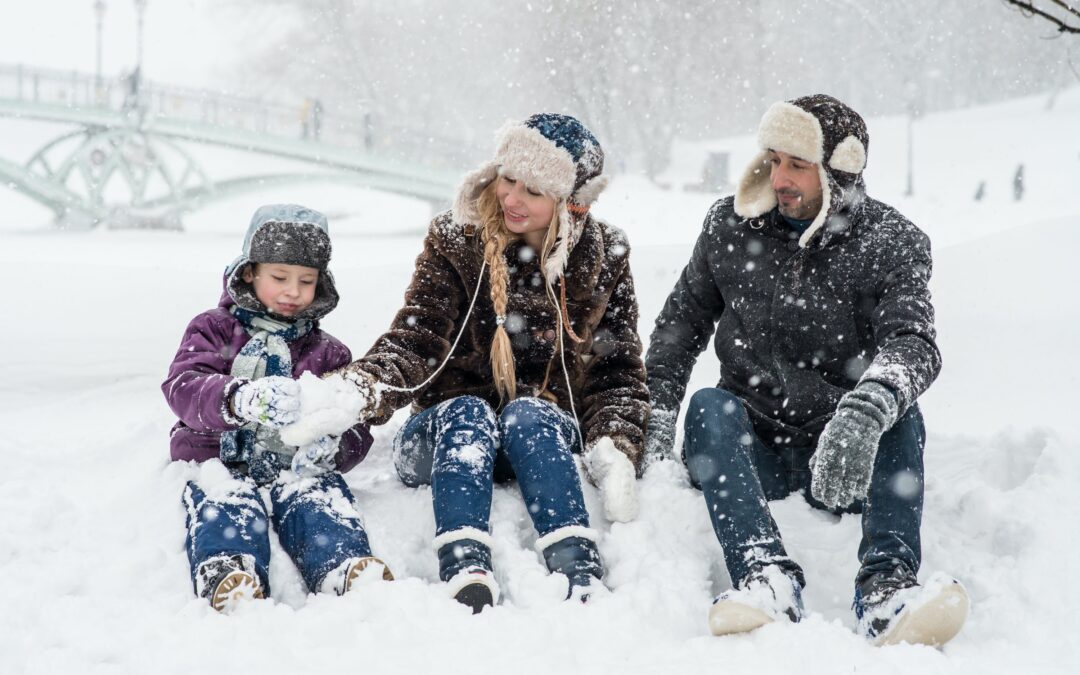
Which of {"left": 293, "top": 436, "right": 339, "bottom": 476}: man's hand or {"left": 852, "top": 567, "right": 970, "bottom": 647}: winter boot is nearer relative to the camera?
{"left": 852, "top": 567, "right": 970, "bottom": 647}: winter boot

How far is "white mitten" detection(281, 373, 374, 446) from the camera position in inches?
101

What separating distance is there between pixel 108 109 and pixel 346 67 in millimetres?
15575

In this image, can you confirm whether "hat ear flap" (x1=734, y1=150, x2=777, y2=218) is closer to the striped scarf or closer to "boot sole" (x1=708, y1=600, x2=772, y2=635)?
"boot sole" (x1=708, y1=600, x2=772, y2=635)

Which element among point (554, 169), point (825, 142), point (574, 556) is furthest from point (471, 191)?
point (574, 556)

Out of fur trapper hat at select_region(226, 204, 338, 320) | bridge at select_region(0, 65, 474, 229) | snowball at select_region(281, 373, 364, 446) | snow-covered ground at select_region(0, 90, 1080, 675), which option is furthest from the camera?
bridge at select_region(0, 65, 474, 229)

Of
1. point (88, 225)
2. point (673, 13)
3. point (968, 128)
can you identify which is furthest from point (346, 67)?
point (968, 128)

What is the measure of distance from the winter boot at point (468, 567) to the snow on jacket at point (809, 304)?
41.8 inches

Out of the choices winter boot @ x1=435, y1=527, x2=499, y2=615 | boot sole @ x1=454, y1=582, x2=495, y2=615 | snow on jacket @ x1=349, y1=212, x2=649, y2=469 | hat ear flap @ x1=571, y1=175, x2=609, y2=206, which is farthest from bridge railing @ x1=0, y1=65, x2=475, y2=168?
boot sole @ x1=454, y1=582, x2=495, y2=615

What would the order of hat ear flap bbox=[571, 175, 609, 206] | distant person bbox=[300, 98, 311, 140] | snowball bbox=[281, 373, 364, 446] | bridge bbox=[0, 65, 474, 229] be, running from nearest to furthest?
1. snowball bbox=[281, 373, 364, 446]
2. hat ear flap bbox=[571, 175, 609, 206]
3. bridge bbox=[0, 65, 474, 229]
4. distant person bbox=[300, 98, 311, 140]

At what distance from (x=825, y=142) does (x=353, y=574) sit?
195 centimetres

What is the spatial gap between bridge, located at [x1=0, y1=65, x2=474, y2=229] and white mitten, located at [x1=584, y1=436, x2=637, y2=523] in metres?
16.1

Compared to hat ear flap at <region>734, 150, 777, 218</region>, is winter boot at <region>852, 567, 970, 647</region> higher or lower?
lower

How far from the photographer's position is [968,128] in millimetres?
32156

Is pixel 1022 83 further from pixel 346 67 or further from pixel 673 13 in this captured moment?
pixel 346 67
